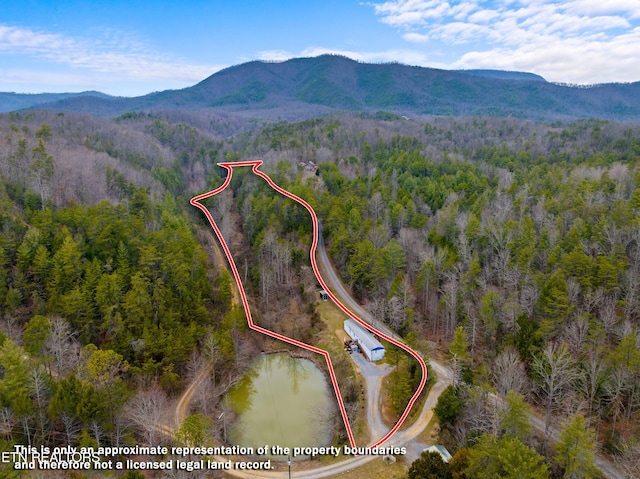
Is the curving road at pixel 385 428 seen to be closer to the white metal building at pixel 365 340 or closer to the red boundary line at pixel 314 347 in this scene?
the red boundary line at pixel 314 347

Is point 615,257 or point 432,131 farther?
point 432,131

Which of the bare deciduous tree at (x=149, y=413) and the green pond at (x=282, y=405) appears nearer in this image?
the bare deciduous tree at (x=149, y=413)

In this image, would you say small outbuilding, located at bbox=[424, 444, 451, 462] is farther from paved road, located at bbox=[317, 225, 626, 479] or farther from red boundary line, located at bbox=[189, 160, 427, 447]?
red boundary line, located at bbox=[189, 160, 427, 447]

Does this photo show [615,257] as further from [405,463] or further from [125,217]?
[125,217]

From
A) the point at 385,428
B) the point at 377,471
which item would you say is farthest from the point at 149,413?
the point at 385,428

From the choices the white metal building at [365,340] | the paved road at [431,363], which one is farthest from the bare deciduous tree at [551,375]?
the white metal building at [365,340]

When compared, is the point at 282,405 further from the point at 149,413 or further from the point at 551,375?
the point at 551,375

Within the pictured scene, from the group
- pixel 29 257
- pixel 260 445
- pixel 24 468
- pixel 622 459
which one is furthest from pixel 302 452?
pixel 29 257
